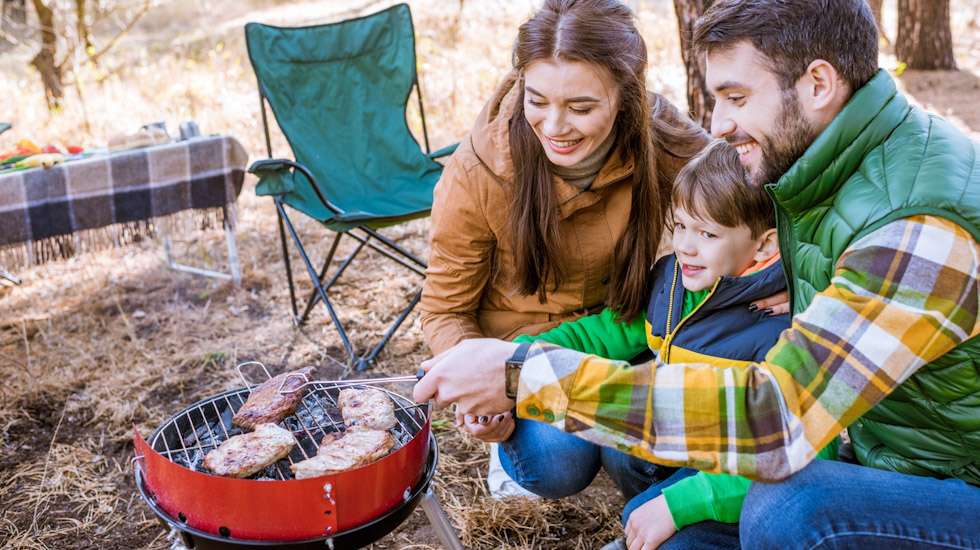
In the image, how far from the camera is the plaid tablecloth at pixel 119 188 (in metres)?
3.84

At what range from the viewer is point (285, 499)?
1532mm

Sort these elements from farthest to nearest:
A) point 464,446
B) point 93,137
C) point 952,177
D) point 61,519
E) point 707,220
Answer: point 93,137, point 464,446, point 61,519, point 707,220, point 952,177

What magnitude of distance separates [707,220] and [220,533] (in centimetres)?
123

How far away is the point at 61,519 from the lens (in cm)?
266

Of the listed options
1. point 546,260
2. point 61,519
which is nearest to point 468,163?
point 546,260

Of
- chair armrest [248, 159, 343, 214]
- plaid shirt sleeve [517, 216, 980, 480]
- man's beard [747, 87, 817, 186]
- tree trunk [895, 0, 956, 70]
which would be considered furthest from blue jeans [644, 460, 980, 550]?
tree trunk [895, 0, 956, 70]

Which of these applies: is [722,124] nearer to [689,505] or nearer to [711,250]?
[711,250]

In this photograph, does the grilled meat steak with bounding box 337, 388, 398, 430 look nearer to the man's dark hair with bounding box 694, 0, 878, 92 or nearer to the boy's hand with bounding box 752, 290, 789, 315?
the boy's hand with bounding box 752, 290, 789, 315

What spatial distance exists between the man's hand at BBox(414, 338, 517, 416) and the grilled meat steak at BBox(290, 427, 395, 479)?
0.24 m

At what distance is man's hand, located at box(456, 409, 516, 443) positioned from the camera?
2.01 meters

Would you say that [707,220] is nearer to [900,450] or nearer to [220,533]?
[900,450]

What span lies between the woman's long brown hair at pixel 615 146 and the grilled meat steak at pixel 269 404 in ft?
2.26

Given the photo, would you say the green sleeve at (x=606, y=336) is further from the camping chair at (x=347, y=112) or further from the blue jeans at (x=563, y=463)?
the camping chair at (x=347, y=112)

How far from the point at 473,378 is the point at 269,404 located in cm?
63
